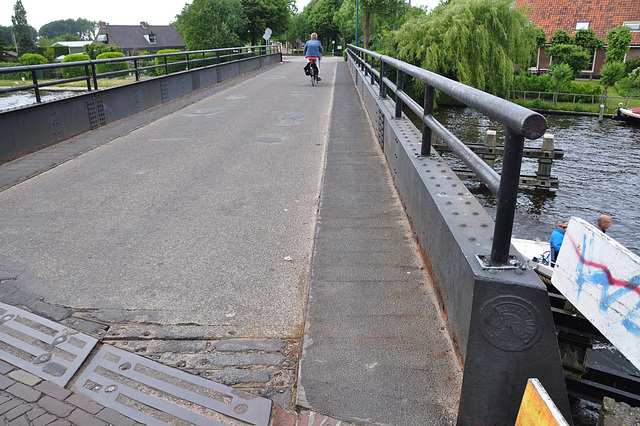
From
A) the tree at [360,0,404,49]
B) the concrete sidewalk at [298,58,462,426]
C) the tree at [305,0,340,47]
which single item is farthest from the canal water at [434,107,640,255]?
the tree at [305,0,340,47]

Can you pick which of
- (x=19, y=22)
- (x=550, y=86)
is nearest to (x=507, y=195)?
(x=550, y=86)

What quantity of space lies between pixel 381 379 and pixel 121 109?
10.9m

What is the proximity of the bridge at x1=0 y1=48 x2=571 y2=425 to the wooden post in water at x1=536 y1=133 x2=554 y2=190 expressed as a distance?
15.7m

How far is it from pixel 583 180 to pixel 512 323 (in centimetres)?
2557

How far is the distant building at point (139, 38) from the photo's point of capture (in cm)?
11462

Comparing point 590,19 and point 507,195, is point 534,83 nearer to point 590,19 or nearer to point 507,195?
point 590,19

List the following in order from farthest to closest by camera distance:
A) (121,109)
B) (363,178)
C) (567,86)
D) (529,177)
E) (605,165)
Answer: (567,86), (605,165), (529,177), (121,109), (363,178)

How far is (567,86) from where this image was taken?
162 feet

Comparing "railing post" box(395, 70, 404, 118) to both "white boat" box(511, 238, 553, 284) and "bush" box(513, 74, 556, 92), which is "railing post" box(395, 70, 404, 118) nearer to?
"white boat" box(511, 238, 553, 284)

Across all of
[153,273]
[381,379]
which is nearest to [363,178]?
[153,273]

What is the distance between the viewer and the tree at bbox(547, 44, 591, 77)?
52125 mm

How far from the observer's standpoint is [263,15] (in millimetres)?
80812

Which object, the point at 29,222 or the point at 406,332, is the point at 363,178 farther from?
the point at 29,222

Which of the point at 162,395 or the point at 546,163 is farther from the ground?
the point at 162,395
